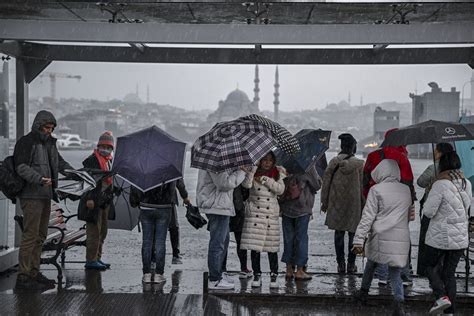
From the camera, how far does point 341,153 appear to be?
788 cm

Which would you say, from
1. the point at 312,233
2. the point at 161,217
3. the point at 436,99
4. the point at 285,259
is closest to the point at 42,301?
the point at 161,217

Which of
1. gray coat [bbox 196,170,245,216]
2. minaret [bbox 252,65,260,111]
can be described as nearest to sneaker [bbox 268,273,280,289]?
gray coat [bbox 196,170,245,216]

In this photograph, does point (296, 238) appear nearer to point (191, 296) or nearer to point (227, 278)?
point (227, 278)

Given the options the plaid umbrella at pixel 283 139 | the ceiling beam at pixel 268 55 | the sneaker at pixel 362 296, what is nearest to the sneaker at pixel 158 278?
the plaid umbrella at pixel 283 139

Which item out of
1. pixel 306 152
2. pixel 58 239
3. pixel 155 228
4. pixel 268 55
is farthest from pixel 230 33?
pixel 58 239

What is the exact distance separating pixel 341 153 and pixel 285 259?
1.33 metres

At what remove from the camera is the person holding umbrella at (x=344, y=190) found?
778 centimetres

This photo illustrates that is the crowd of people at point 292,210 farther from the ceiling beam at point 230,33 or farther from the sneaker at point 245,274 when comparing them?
the ceiling beam at point 230,33

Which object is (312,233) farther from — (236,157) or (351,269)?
(236,157)

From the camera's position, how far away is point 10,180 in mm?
6906

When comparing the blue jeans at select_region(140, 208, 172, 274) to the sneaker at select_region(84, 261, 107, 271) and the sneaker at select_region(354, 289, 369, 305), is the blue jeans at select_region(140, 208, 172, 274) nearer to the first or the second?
the sneaker at select_region(84, 261, 107, 271)

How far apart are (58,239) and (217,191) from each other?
2.27 m

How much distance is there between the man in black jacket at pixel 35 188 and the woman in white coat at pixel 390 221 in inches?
120

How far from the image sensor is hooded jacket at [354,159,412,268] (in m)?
6.22
